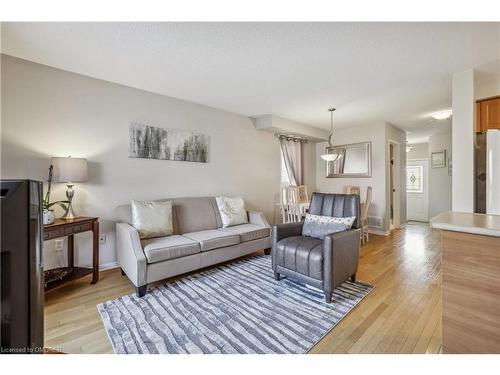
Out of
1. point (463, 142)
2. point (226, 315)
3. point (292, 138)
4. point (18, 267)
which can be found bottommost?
point (226, 315)

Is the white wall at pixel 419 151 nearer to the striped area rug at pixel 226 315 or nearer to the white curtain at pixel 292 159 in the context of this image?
the white curtain at pixel 292 159

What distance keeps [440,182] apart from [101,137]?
7.12m

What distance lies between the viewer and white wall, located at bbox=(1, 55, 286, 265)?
A: 7.14 feet

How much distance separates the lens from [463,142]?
2.29m

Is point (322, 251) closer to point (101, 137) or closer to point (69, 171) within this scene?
point (69, 171)

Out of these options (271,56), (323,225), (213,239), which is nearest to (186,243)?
(213,239)

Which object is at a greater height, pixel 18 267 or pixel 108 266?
pixel 18 267

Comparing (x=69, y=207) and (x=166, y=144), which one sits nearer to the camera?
(x=69, y=207)

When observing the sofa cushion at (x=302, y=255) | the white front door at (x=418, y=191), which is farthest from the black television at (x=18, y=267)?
the white front door at (x=418, y=191)

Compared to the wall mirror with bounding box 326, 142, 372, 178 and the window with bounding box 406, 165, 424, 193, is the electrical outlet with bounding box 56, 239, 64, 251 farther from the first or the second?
the window with bounding box 406, 165, 424, 193

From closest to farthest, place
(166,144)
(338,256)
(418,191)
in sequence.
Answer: (338,256) < (166,144) < (418,191)

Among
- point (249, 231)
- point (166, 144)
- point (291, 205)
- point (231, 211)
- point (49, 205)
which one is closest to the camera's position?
point (49, 205)
